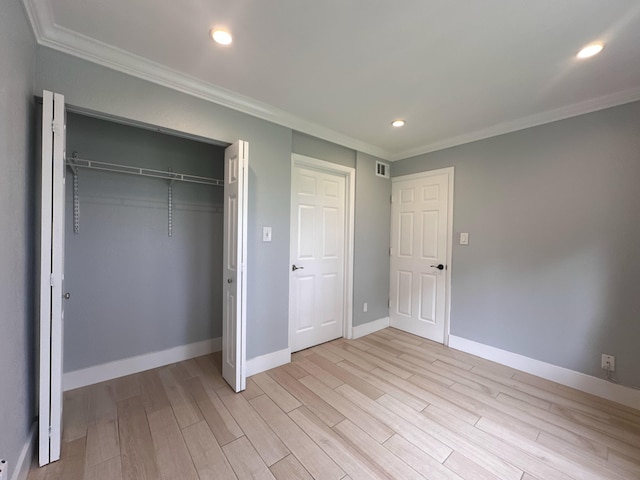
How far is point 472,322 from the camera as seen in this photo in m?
3.00

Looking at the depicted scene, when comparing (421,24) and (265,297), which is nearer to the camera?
(421,24)

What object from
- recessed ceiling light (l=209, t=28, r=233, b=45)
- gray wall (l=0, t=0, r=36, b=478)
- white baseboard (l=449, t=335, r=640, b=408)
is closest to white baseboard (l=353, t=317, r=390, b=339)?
white baseboard (l=449, t=335, r=640, b=408)

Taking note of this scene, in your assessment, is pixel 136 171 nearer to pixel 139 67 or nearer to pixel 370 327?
pixel 139 67

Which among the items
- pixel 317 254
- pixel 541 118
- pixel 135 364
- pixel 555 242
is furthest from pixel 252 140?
pixel 555 242

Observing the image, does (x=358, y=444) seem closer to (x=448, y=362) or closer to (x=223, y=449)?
(x=223, y=449)

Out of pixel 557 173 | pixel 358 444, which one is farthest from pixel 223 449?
pixel 557 173

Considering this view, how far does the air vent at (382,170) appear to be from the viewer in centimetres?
367

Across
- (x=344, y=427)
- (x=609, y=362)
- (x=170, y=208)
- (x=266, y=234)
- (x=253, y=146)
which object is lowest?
(x=344, y=427)

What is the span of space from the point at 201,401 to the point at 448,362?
2.41m

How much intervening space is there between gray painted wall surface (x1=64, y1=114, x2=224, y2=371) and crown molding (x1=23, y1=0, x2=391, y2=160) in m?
0.74

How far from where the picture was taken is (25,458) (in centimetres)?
142

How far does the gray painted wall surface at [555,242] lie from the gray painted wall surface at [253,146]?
2.07 meters

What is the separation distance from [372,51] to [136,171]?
2233 millimetres

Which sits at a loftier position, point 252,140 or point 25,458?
point 252,140
